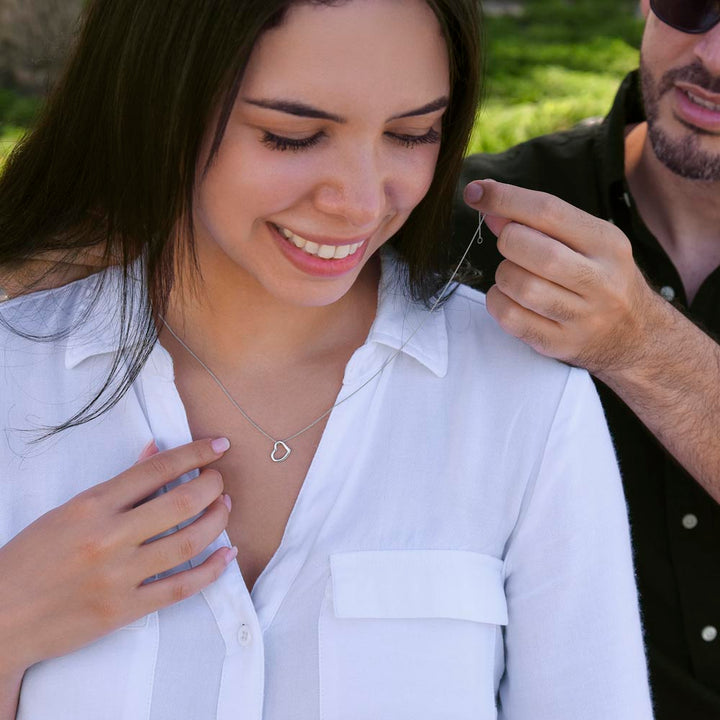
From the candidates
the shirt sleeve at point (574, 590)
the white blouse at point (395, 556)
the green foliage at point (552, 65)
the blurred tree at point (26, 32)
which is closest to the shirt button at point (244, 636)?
the white blouse at point (395, 556)

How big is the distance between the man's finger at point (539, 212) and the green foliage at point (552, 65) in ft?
5.75

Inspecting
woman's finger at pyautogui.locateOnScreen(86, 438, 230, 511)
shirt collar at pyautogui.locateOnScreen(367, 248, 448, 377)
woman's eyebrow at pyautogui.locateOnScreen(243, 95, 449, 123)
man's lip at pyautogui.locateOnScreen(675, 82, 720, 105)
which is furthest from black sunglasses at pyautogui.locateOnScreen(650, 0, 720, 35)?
woman's finger at pyautogui.locateOnScreen(86, 438, 230, 511)

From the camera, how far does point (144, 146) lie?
1.74 m

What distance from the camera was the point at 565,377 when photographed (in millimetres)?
1867

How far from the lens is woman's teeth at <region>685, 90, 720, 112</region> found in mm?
2459

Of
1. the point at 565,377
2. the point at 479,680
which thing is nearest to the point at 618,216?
the point at 565,377

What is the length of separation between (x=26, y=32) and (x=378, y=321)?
362 cm

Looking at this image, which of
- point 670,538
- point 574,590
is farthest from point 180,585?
point 670,538

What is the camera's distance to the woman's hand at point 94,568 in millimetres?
1666

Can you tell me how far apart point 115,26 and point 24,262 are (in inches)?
20.4

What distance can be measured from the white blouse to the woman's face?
264 millimetres

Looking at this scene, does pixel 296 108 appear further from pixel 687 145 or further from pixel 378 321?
pixel 687 145

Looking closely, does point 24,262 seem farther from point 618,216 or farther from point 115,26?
point 618,216

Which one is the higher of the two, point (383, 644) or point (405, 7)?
point (405, 7)
